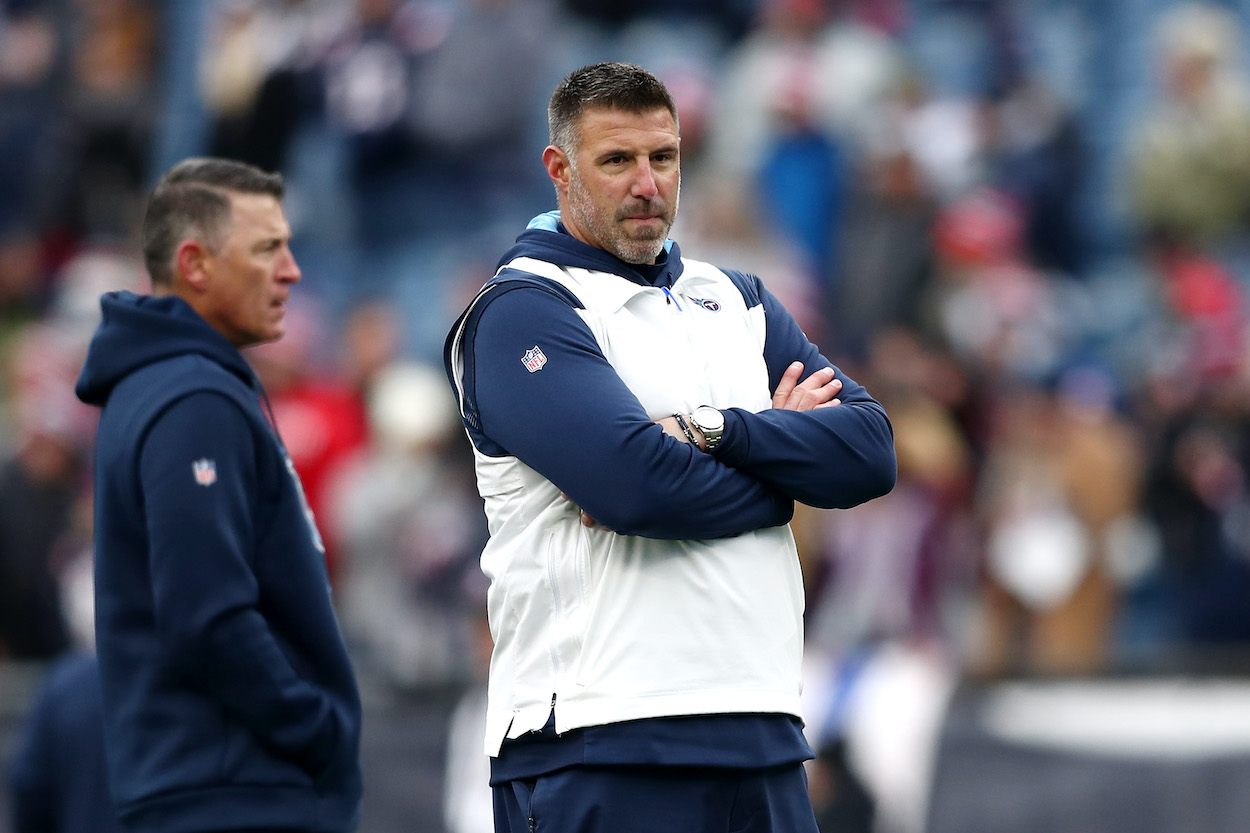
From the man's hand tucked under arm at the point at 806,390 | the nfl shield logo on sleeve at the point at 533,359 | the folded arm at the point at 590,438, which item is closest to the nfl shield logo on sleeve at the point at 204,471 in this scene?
the folded arm at the point at 590,438

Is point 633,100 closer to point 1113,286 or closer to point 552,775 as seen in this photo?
point 552,775

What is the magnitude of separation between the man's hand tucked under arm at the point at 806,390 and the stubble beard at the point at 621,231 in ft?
1.25

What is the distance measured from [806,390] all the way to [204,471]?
4.25ft

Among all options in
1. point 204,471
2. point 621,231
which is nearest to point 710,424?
point 621,231

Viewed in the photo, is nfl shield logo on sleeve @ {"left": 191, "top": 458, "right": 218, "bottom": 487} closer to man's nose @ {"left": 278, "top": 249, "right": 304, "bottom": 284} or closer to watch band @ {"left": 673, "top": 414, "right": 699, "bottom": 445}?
man's nose @ {"left": 278, "top": 249, "right": 304, "bottom": 284}

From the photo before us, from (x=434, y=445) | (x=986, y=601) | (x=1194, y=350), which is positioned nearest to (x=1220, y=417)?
(x=1194, y=350)

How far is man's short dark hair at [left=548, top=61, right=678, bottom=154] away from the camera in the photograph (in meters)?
3.60

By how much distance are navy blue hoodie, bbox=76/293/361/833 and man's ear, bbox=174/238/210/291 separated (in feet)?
0.41

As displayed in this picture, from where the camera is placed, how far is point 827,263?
33.7ft

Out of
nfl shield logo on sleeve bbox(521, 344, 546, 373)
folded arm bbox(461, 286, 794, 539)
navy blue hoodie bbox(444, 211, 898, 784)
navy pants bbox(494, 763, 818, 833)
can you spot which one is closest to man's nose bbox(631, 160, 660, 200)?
navy blue hoodie bbox(444, 211, 898, 784)

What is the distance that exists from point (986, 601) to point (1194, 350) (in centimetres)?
165

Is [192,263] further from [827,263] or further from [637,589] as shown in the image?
[827,263]

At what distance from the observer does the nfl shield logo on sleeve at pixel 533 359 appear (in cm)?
344

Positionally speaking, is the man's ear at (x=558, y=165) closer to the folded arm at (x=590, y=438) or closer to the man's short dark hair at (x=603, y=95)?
the man's short dark hair at (x=603, y=95)
